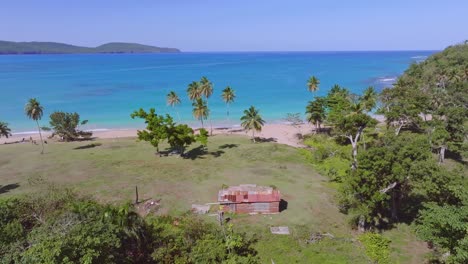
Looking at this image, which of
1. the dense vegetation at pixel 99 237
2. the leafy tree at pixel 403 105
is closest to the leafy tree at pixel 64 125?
the dense vegetation at pixel 99 237

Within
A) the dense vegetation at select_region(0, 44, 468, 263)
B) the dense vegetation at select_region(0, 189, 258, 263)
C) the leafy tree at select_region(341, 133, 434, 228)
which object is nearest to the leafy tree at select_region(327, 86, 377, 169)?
the dense vegetation at select_region(0, 44, 468, 263)

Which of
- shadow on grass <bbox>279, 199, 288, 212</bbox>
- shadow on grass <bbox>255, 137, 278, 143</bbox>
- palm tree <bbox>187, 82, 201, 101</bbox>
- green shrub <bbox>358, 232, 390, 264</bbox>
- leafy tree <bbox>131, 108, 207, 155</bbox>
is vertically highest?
palm tree <bbox>187, 82, 201, 101</bbox>

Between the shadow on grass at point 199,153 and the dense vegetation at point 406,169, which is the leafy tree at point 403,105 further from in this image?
the shadow on grass at point 199,153

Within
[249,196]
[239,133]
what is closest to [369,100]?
[239,133]

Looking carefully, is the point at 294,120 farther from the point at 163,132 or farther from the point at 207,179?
the point at 207,179

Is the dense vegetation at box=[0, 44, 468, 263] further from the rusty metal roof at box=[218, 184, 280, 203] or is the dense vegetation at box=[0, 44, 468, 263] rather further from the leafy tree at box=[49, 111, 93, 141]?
the leafy tree at box=[49, 111, 93, 141]

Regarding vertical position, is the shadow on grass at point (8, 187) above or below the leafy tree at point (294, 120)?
below
